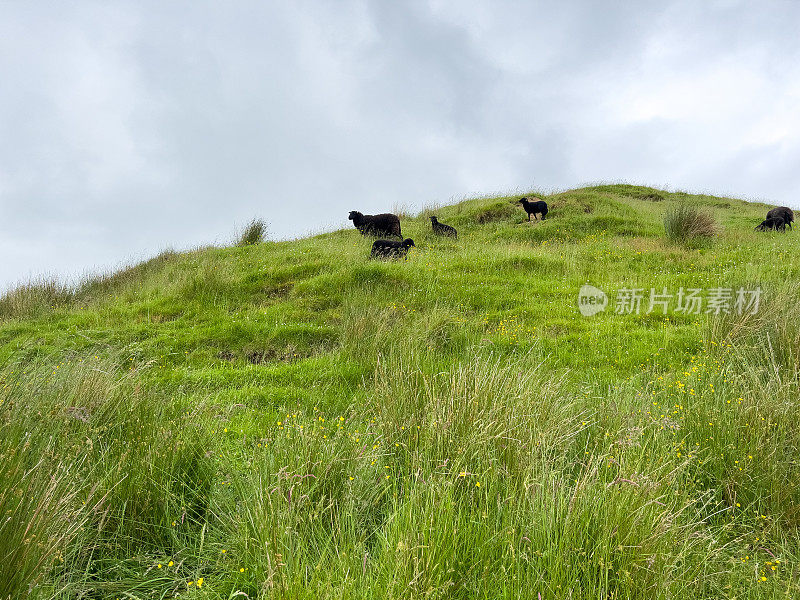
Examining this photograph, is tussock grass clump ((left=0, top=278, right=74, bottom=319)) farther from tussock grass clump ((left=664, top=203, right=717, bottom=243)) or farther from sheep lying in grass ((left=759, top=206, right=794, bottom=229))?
sheep lying in grass ((left=759, top=206, right=794, bottom=229))

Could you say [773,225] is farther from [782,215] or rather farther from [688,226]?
[688,226]

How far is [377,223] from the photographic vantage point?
17.2 m

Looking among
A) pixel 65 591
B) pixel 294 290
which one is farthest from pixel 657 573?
pixel 294 290

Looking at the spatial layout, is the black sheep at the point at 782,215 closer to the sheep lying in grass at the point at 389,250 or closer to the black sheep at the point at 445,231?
the black sheep at the point at 445,231

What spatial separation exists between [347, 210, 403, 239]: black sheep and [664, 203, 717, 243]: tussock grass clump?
910 centimetres

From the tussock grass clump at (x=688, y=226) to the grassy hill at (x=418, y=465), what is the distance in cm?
802

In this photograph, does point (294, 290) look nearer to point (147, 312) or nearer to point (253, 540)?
point (147, 312)

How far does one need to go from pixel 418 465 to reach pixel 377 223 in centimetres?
1488

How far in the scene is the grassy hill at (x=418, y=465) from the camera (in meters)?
2.16

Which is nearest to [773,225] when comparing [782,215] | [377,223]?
[782,215]

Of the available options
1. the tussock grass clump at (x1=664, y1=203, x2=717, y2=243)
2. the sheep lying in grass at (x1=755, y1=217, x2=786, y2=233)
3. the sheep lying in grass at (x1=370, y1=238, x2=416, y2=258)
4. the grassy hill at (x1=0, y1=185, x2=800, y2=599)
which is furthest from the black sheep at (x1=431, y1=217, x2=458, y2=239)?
the sheep lying in grass at (x1=755, y1=217, x2=786, y2=233)

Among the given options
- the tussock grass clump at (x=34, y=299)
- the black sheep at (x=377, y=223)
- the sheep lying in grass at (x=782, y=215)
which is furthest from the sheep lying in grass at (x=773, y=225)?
the tussock grass clump at (x=34, y=299)

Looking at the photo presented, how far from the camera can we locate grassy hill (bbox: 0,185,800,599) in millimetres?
2164

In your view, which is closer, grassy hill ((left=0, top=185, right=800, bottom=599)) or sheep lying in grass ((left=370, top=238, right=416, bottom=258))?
grassy hill ((left=0, top=185, right=800, bottom=599))
